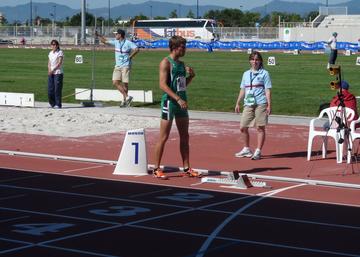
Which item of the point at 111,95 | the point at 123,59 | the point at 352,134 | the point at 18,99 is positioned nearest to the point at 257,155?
the point at 352,134

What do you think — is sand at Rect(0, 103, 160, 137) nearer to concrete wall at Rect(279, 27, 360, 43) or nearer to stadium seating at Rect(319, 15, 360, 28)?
concrete wall at Rect(279, 27, 360, 43)

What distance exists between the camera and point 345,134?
44.3 feet

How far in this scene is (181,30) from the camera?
110625 mm

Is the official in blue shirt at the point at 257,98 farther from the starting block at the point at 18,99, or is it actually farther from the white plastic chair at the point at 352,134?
the starting block at the point at 18,99

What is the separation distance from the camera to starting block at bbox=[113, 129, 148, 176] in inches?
512

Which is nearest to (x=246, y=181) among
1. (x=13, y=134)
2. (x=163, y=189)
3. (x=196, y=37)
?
(x=163, y=189)

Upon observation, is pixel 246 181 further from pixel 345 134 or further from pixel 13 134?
pixel 13 134

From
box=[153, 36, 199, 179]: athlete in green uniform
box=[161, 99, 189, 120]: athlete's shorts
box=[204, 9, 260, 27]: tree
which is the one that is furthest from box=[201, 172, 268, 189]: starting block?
box=[204, 9, 260, 27]: tree

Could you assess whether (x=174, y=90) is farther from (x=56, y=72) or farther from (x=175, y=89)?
(x=56, y=72)

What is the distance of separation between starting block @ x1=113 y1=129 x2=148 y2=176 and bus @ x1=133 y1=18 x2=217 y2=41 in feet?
296

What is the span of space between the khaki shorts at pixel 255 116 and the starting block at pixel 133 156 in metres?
2.37

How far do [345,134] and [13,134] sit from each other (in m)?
7.56

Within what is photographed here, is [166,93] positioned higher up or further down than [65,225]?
higher up

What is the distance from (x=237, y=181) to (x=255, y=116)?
117 inches
